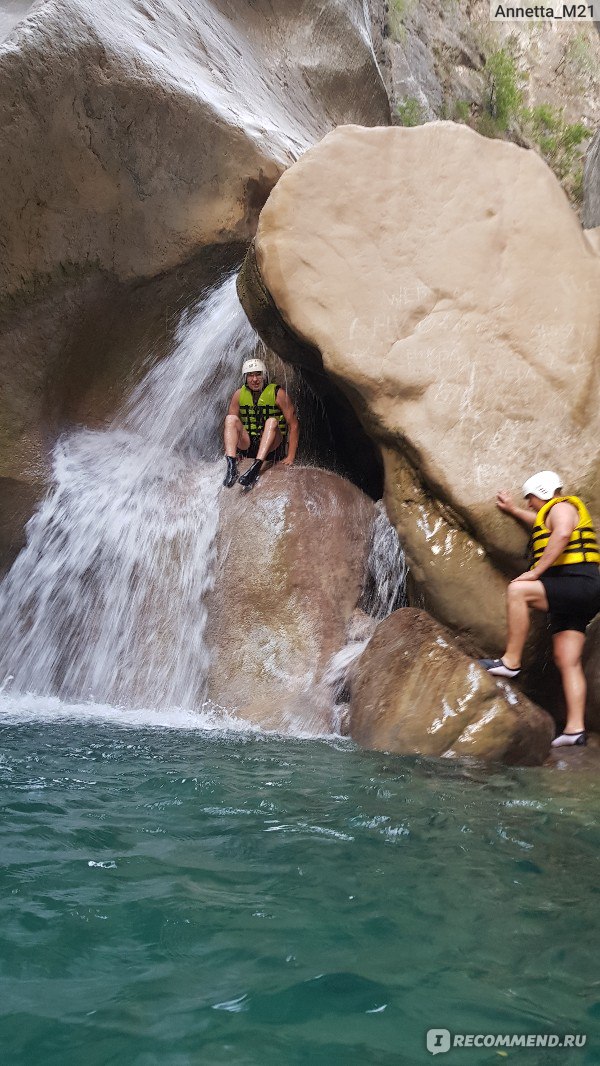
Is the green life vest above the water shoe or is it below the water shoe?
above

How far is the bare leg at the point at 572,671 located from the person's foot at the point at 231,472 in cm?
288

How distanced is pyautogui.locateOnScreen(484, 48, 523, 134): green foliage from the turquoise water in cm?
1273

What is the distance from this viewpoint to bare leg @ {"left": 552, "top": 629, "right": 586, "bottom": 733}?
18.0ft

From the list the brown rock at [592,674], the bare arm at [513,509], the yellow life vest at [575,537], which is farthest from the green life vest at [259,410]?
the brown rock at [592,674]

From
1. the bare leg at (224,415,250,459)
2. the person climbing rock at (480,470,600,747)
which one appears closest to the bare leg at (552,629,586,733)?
the person climbing rock at (480,470,600,747)

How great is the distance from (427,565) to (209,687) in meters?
1.77

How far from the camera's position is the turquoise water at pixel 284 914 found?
2.11 m

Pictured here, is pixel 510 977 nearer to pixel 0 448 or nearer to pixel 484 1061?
pixel 484 1061

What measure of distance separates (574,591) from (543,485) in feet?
2.14

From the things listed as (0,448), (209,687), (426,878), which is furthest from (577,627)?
(0,448)

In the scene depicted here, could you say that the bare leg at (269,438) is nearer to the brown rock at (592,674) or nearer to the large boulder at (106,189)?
the large boulder at (106,189)

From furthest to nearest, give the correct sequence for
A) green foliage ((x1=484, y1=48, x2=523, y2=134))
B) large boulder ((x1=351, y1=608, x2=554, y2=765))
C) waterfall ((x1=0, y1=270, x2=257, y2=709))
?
green foliage ((x1=484, y1=48, x2=523, y2=134)) < waterfall ((x1=0, y1=270, x2=257, y2=709)) < large boulder ((x1=351, y1=608, x2=554, y2=765))

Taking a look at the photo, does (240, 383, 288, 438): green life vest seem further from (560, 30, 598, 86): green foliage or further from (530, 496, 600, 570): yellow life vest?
(560, 30, 598, 86): green foliage

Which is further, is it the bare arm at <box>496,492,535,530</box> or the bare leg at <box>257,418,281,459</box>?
the bare leg at <box>257,418,281,459</box>
